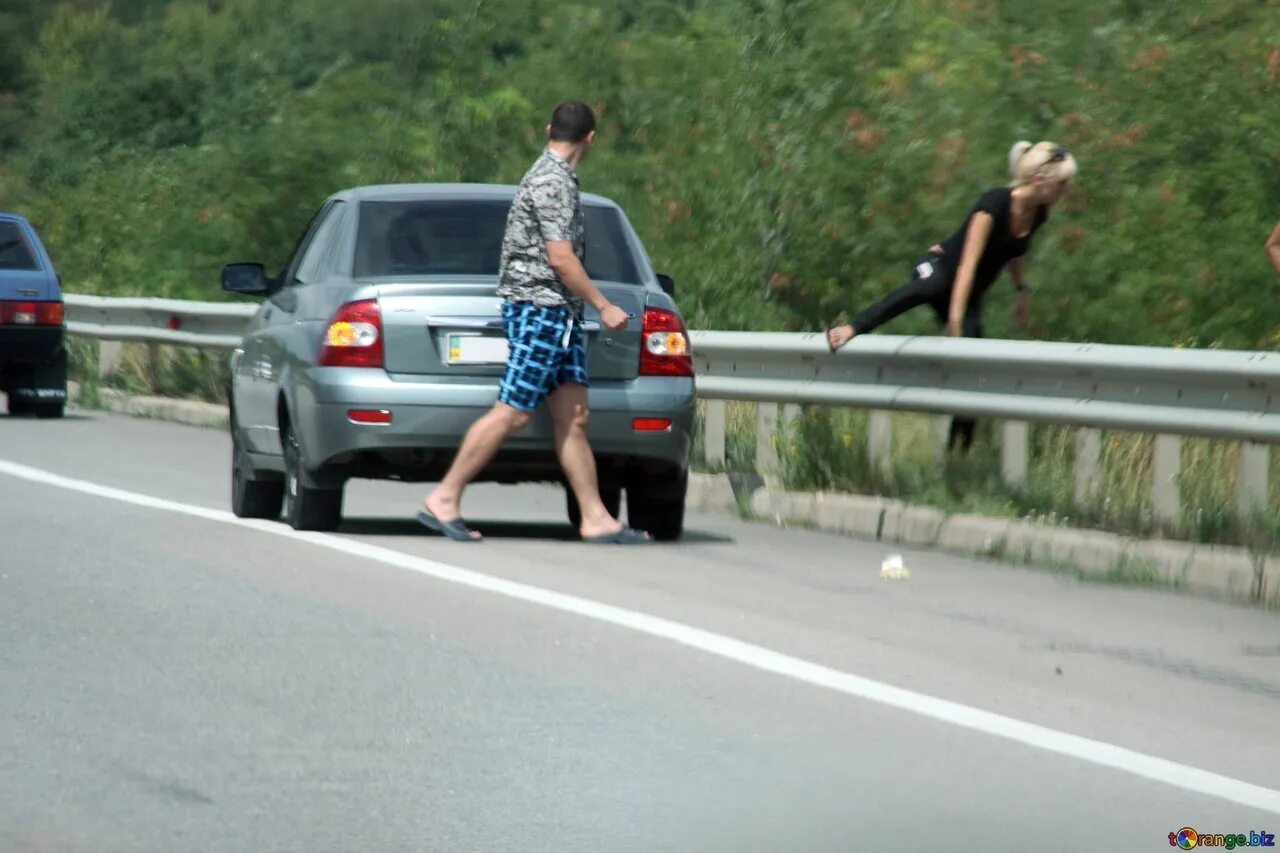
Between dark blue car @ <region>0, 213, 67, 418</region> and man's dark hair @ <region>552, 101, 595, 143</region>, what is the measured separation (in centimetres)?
1016

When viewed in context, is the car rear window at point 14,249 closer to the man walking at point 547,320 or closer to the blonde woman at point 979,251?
the blonde woman at point 979,251

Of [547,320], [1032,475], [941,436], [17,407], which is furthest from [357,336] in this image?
[17,407]

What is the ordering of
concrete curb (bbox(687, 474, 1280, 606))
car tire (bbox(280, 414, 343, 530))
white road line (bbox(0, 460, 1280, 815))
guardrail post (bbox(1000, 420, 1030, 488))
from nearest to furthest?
white road line (bbox(0, 460, 1280, 815)), concrete curb (bbox(687, 474, 1280, 606)), car tire (bbox(280, 414, 343, 530)), guardrail post (bbox(1000, 420, 1030, 488))

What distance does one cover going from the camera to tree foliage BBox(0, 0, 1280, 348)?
61.9 ft

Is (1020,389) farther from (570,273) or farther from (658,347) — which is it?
(570,273)

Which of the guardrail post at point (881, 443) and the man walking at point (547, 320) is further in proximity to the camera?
the guardrail post at point (881, 443)

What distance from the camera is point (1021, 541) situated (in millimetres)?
11344

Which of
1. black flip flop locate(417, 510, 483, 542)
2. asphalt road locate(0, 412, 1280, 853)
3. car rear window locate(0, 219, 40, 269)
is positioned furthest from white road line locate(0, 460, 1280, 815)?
car rear window locate(0, 219, 40, 269)

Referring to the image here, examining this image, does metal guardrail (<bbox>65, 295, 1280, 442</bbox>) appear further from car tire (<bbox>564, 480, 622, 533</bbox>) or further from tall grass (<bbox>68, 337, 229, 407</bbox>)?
tall grass (<bbox>68, 337, 229, 407</bbox>)

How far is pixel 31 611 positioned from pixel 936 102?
43.8ft

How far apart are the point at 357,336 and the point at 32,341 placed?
10223 millimetres

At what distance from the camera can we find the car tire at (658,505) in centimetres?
1172

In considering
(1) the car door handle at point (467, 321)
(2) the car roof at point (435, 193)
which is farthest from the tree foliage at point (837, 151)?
(1) the car door handle at point (467, 321)

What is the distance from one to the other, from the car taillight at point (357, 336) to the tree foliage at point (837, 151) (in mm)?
7472
